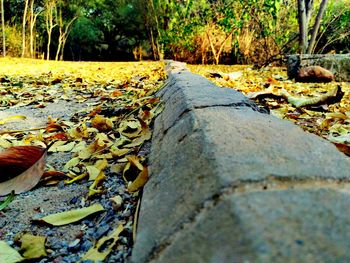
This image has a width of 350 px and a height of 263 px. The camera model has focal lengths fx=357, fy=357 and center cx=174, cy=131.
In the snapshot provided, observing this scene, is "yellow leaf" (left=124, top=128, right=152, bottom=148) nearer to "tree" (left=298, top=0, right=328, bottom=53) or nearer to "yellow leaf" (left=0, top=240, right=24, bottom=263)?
"yellow leaf" (left=0, top=240, right=24, bottom=263)

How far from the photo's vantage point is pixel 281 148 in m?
0.70

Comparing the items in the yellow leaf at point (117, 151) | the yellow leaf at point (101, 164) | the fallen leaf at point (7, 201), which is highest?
the yellow leaf at point (117, 151)

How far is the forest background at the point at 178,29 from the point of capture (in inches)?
251

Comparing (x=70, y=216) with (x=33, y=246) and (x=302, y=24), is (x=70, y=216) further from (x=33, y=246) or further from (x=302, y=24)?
(x=302, y=24)

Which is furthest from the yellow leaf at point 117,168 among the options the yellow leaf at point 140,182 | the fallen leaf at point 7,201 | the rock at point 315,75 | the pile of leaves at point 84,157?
the rock at point 315,75

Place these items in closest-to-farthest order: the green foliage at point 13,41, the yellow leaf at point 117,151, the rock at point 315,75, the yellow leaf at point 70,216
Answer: the yellow leaf at point 70,216, the yellow leaf at point 117,151, the rock at point 315,75, the green foliage at point 13,41

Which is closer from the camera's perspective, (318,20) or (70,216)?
(70,216)

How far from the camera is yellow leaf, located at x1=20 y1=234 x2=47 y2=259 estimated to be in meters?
0.71

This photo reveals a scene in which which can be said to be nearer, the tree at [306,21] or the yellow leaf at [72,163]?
the yellow leaf at [72,163]

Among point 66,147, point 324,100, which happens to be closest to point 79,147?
point 66,147

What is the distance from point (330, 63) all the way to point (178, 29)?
177 inches

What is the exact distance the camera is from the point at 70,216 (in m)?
0.85

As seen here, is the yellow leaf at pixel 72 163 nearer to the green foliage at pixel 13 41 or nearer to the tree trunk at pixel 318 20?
the tree trunk at pixel 318 20

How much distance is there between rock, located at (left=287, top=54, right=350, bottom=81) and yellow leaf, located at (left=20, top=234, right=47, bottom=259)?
148 inches
